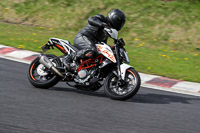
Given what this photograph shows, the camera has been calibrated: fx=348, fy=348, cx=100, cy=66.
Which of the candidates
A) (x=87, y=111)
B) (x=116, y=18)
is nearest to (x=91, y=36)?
(x=116, y=18)

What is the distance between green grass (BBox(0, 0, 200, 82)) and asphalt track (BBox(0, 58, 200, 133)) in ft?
9.32

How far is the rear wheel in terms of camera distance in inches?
261

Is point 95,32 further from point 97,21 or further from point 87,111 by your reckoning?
point 87,111

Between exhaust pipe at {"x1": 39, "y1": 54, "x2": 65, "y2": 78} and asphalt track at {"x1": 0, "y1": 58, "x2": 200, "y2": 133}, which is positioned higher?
exhaust pipe at {"x1": 39, "y1": 54, "x2": 65, "y2": 78}

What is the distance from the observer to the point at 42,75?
22.1ft

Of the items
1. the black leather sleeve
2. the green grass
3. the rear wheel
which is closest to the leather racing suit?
the black leather sleeve

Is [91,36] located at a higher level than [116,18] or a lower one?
lower

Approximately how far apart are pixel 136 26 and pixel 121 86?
8360 mm

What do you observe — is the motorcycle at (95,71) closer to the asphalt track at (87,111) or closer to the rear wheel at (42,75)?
the rear wheel at (42,75)

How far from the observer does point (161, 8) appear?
50.3ft

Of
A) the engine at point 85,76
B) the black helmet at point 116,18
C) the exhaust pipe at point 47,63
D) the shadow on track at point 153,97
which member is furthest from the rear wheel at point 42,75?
the black helmet at point 116,18

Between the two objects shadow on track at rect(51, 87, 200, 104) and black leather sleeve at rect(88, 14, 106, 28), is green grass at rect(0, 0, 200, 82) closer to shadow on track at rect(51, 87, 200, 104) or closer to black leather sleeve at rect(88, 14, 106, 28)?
shadow on track at rect(51, 87, 200, 104)

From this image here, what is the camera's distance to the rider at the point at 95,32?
20.6 ft

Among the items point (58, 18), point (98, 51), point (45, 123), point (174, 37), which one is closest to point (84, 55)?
point (98, 51)
